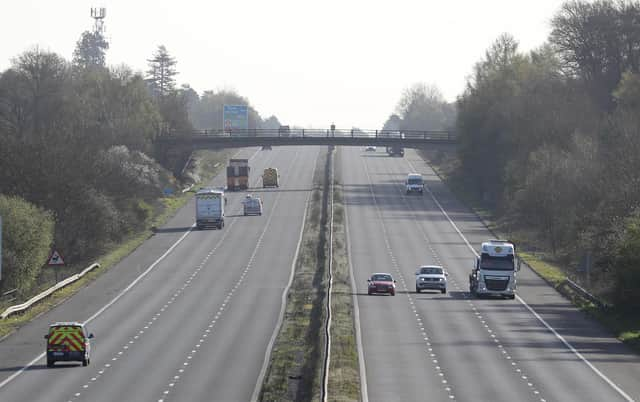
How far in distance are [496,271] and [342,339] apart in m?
20.3

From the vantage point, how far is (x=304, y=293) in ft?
241

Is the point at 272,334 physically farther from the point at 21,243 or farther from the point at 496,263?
the point at 21,243

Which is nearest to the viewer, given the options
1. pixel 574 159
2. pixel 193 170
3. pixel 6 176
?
pixel 6 176

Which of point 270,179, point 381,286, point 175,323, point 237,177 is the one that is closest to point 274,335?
point 175,323

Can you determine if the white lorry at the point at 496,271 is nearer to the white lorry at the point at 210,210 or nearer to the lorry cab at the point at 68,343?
the lorry cab at the point at 68,343

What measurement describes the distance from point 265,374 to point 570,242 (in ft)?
172

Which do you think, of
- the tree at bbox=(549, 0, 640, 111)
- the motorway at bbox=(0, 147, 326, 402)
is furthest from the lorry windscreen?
the tree at bbox=(549, 0, 640, 111)

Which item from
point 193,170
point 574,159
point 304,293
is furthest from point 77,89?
point 304,293

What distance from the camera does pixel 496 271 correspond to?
7200cm

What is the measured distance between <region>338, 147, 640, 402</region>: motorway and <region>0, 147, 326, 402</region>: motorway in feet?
16.7

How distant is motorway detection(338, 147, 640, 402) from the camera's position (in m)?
43.5

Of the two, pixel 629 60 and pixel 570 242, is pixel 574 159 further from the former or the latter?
pixel 629 60

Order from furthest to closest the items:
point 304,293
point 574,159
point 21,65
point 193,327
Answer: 1. point 21,65
2. point 574,159
3. point 304,293
4. point 193,327

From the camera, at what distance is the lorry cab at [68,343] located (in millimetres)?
47844
